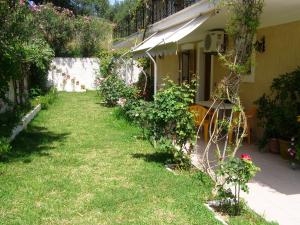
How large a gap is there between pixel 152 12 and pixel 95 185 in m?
12.7

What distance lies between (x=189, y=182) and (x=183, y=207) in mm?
1251

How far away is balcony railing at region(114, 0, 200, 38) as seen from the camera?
50.2 ft

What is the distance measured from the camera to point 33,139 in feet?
38.5

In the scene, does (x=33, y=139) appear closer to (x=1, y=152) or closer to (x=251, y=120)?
(x=1, y=152)

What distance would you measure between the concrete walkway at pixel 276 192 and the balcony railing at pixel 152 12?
24.0 ft

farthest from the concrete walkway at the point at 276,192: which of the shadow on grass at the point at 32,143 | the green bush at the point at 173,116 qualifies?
the shadow on grass at the point at 32,143

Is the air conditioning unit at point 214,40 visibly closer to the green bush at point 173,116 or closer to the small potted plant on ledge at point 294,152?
the green bush at point 173,116

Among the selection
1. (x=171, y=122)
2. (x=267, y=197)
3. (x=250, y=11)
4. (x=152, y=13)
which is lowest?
(x=267, y=197)

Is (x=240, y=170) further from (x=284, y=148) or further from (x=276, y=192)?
(x=284, y=148)

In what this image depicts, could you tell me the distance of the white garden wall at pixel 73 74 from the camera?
2978cm

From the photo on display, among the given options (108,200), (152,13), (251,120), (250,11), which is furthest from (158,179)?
(152,13)

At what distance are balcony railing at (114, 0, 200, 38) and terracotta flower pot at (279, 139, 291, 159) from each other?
6.51 meters

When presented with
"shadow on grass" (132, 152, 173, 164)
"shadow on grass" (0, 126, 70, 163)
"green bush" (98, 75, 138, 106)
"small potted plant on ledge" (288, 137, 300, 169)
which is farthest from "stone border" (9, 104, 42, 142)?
"small potted plant on ledge" (288, 137, 300, 169)

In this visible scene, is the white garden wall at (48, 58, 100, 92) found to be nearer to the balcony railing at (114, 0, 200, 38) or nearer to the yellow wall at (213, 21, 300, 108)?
the balcony railing at (114, 0, 200, 38)
